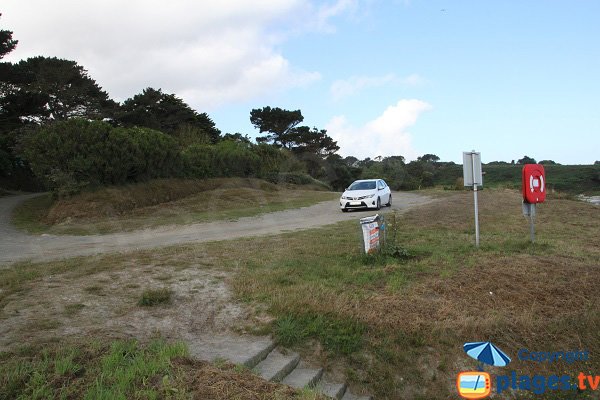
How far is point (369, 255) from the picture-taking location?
28.1ft

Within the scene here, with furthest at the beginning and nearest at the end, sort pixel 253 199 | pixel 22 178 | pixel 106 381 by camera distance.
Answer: pixel 22 178 → pixel 253 199 → pixel 106 381

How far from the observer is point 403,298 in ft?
21.2

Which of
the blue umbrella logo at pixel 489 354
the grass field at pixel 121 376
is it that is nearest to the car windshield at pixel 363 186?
the grass field at pixel 121 376

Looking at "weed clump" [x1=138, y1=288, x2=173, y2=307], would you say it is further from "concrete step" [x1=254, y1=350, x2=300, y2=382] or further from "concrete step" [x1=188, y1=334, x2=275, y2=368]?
"concrete step" [x1=254, y1=350, x2=300, y2=382]

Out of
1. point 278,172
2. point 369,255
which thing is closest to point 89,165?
point 369,255

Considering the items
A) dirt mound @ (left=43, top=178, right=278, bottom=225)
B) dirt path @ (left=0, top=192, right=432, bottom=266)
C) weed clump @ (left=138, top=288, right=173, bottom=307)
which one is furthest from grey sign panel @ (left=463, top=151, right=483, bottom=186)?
dirt mound @ (left=43, top=178, right=278, bottom=225)

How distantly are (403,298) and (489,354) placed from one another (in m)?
3.38

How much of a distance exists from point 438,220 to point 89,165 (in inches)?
565

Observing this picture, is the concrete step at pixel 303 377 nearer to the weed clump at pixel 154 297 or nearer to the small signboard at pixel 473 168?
the weed clump at pixel 154 297

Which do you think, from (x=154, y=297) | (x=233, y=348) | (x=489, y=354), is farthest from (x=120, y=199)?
(x=489, y=354)

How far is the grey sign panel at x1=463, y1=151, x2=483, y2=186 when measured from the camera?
997 centimetres

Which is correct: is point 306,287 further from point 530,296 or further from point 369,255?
point 530,296

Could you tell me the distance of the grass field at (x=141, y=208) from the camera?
16359 mm

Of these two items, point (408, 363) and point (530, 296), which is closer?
point (408, 363)
